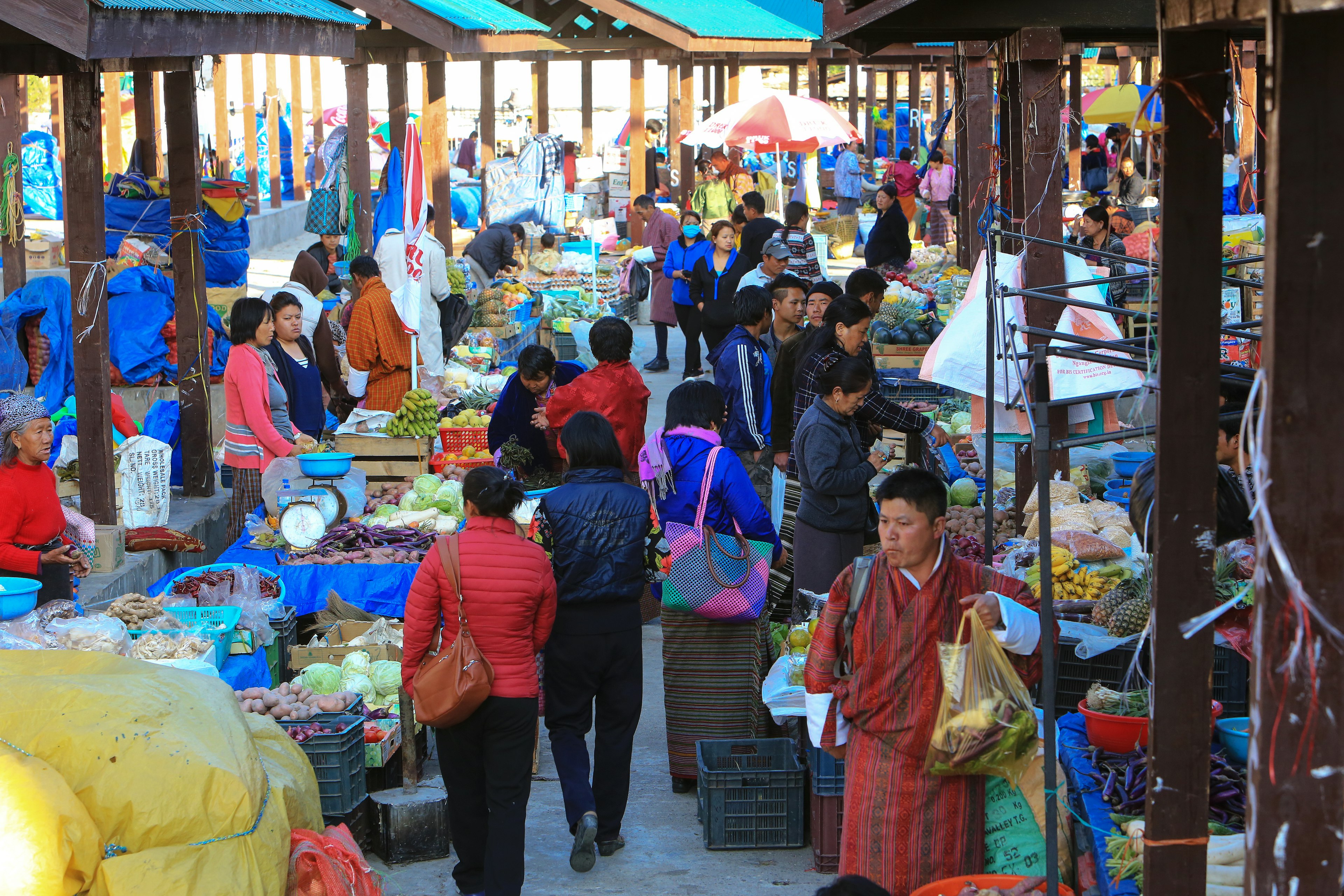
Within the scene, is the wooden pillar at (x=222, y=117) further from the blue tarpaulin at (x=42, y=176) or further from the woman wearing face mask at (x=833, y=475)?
the woman wearing face mask at (x=833, y=475)

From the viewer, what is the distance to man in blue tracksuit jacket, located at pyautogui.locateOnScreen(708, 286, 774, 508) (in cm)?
738

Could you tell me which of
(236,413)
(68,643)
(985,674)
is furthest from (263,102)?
(985,674)

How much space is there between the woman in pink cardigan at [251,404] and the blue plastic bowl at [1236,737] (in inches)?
217

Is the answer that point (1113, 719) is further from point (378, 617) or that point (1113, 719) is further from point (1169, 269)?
point (378, 617)

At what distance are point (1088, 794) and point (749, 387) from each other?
12.9ft

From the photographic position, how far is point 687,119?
797 inches

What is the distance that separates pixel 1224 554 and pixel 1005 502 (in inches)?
117

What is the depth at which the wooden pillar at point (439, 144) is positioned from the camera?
44.6 feet

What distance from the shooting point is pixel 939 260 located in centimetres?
1731

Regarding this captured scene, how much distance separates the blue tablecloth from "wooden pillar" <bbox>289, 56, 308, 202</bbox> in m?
22.8

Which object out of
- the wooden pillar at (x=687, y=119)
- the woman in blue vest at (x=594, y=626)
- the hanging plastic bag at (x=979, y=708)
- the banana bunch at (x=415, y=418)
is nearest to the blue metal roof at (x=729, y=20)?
the wooden pillar at (x=687, y=119)

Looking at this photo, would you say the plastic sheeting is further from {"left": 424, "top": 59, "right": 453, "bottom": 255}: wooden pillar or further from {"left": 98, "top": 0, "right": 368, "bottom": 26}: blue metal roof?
{"left": 424, "top": 59, "right": 453, "bottom": 255}: wooden pillar

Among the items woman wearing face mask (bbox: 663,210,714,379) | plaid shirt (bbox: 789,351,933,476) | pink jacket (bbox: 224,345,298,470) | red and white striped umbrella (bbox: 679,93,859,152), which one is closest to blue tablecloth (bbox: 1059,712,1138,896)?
plaid shirt (bbox: 789,351,933,476)

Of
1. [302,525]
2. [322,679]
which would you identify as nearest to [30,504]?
[322,679]
